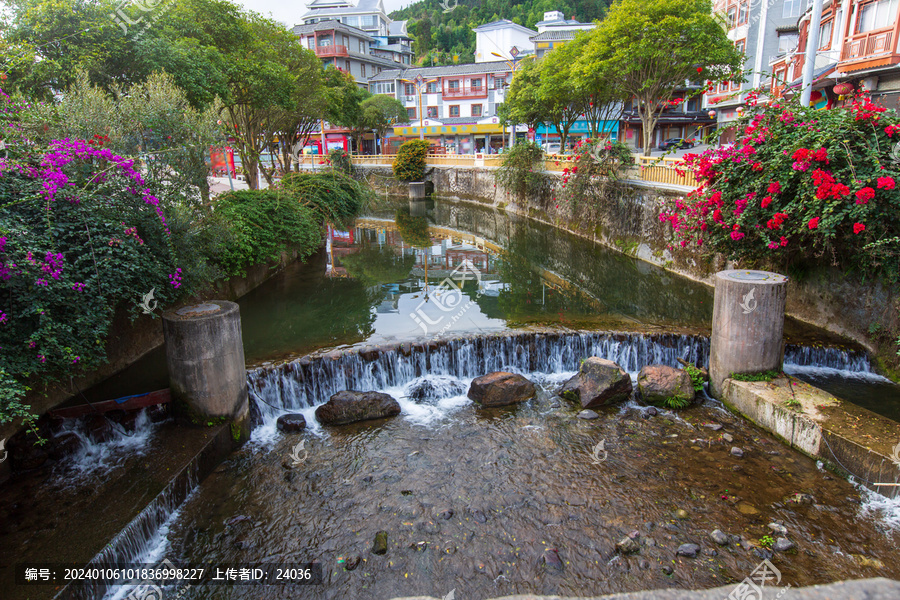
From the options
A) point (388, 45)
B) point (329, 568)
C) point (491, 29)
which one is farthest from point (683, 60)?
point (388, 45)

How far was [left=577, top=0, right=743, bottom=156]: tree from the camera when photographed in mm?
19234

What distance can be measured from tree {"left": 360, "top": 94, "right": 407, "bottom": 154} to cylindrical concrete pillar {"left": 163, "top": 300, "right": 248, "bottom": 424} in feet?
155

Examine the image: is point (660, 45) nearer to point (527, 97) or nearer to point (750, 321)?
point (527, 97)

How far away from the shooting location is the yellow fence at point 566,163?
17.1m

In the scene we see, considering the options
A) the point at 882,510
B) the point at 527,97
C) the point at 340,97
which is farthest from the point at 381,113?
the point at 882,510

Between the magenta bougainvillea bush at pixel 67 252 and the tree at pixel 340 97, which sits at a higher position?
the tree at pixel 340 97

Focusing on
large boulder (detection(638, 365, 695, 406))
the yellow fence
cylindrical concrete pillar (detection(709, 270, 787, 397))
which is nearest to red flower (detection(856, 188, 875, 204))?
cylindrical concrete pillar (detection(709, 270, 787, 397))

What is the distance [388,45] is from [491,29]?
18445 millimetres

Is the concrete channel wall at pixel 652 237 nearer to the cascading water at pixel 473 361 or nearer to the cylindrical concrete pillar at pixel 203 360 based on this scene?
the cascading water at pixel 473 361

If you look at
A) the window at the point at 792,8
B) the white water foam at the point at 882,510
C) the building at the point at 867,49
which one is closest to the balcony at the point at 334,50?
the window at the point at 792,8

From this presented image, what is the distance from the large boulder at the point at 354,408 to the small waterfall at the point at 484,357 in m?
0.87

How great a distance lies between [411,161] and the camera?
1639 inches

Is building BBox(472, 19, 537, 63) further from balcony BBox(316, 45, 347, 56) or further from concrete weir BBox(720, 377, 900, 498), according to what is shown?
concrete weir BBox(720, 377, 900, 498)

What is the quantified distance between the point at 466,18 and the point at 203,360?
94.7 metres
